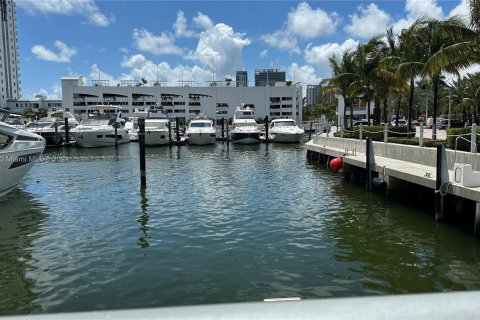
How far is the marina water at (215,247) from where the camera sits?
8141 millimetres

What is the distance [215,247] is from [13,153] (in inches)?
400

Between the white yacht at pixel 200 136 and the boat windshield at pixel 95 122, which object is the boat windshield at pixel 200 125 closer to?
the white yacht at pixel 200 136

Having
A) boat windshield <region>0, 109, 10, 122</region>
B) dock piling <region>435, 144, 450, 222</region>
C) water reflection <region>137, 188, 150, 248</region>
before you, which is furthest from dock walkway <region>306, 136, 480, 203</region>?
boat windshield <region>0, 109, 10, 122</region>

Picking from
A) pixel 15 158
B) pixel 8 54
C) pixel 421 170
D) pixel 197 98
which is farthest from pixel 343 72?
pixel 8 54

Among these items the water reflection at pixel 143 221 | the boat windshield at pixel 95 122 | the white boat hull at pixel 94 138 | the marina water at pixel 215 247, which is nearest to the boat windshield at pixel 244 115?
the boat windshield at pixel 95 122

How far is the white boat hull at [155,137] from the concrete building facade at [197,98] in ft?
270

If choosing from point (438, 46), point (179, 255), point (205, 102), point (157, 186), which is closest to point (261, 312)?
point (179, 255)

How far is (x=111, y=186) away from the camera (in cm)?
2064

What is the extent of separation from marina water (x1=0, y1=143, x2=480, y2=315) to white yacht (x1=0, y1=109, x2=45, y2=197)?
2.72 feet

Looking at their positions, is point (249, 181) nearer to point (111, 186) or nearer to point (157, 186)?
point (157, 186)

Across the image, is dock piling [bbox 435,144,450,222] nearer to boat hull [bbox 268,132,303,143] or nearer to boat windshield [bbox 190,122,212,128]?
boat hull [bbox 268,132,303,143]

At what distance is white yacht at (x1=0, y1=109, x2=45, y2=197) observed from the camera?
A: 16484 mm

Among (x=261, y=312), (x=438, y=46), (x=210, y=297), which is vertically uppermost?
(x=438, y=46)

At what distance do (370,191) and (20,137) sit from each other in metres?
14.0
